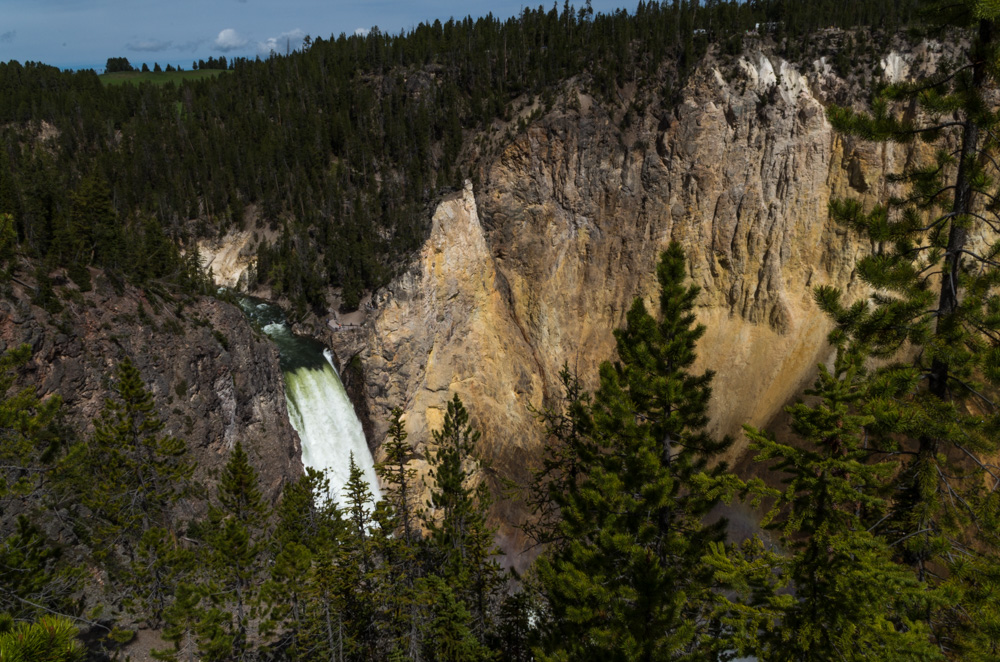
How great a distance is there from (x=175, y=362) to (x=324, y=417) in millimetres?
10283

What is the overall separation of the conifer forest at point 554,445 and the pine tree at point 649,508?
7 centimetres

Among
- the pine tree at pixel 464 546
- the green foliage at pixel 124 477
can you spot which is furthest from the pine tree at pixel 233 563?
the pine tree at pixel 464 546

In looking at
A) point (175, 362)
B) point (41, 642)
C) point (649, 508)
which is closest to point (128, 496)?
point (175, 362)

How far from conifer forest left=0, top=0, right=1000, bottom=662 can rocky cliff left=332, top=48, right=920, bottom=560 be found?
1363 mm

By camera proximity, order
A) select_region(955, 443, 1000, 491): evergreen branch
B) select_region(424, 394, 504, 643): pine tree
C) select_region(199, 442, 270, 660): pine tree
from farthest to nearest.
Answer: select_region(424, 394, 504, 643): pine tree
select_region(199, 442, 270, 660): pine tree
select_region(955, 443, 1000, 491): evergreen branch

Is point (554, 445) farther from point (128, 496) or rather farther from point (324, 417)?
point (324, 417)

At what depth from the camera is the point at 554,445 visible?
1844 centimetres

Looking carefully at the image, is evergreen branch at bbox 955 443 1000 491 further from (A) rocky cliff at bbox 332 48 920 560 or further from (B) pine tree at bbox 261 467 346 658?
(A) rocky cliff at bbox 332 48 920 560

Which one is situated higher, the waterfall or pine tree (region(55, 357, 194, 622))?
pine tree (region(55, 357, 194, 622))

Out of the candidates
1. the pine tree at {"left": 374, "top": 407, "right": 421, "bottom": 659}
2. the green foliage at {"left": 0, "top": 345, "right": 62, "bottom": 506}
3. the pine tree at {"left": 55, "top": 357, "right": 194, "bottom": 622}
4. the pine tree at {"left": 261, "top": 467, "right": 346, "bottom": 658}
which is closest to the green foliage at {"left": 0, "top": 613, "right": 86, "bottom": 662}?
the green foliage at {"left": 0, "top": 345, "right": 62, "bottom": 506}

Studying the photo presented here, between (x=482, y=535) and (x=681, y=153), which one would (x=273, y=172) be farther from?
(x=482, y=535)

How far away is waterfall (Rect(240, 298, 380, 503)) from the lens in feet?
113

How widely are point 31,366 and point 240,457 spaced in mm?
9055

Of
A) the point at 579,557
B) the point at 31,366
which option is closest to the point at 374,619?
the point at 579,557
